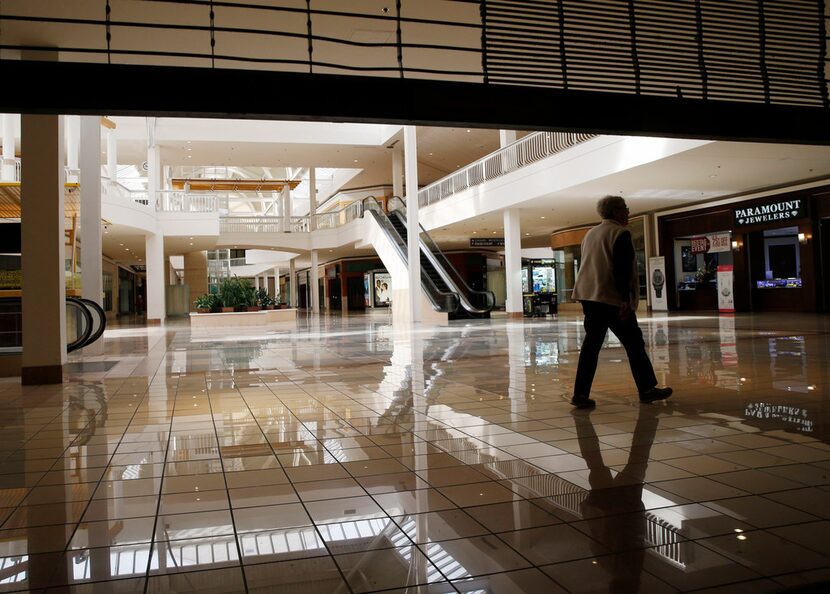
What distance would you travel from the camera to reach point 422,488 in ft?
9.94

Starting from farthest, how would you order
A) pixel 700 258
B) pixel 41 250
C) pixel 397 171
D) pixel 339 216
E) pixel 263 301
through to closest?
1. pixel 339 216
2. pixel 397 171
3. pixel 263 301
4. pixel 700 258
5. pixel 41 250

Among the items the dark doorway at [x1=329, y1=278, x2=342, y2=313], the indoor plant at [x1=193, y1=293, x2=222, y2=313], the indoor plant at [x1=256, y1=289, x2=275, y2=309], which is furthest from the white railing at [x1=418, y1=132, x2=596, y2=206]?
the dark doorway at [x1=329, y1=278, x2=342, y2=313]

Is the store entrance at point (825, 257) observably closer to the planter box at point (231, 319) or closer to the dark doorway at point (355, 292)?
the planter box at point (231, 319)

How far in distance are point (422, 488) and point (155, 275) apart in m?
25.3

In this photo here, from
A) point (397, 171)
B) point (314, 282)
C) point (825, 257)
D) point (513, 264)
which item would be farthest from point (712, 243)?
point (314, 282)

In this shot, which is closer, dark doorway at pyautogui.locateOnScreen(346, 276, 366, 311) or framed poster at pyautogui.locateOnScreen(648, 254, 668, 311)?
framed poster at pyautogui.locateOnScreen(648, 254, 668, 311)

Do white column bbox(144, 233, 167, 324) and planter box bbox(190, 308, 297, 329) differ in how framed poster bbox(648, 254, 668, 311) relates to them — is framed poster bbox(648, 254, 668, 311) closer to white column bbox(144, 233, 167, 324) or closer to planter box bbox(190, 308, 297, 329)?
planter box bbox(190, 308, 297, 329)

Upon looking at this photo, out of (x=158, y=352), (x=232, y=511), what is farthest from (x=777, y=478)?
(x=158, y=352)

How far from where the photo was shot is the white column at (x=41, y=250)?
7504 millimetres

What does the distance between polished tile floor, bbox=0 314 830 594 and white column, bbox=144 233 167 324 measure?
2051 cm

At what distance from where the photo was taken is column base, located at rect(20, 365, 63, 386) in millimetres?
7500

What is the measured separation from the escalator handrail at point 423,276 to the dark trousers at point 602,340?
1518 centimetres

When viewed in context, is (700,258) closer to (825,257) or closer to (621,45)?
(825,257)

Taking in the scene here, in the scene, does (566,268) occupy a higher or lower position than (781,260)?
higher
